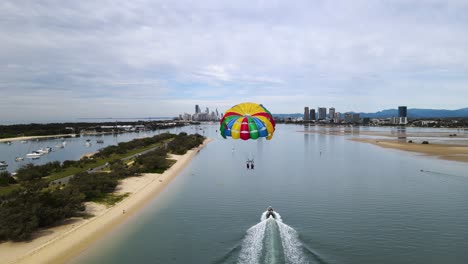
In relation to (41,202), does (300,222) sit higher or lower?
lower

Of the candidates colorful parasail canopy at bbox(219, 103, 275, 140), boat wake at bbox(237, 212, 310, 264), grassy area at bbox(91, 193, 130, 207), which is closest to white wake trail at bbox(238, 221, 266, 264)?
boat wake at bbox(237, 212, 310, 264)

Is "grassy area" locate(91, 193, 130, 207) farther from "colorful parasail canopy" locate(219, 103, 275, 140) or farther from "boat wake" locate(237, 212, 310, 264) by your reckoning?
"boat wake" locate(237, 212, 310, 264)

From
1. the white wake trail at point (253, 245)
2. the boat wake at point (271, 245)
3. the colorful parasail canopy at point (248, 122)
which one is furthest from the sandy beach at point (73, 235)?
the colorful parasail canopy at point (248, 122)

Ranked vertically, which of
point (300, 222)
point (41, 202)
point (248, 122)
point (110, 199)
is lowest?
point (300, 222)

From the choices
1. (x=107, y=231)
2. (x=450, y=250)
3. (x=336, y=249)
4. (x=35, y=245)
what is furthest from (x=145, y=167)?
(x=450, y=250)

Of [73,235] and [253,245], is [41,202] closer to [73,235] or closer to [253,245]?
[73,235]

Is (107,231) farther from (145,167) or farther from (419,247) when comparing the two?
(145,167)

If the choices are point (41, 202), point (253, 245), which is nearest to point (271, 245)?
point (253, 245)

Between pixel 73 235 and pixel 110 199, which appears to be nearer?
pixel 73 235
